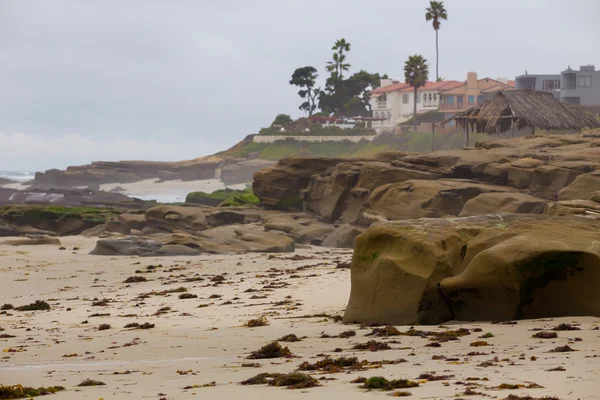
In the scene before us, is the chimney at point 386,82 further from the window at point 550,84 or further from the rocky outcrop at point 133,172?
the window at point 550,84

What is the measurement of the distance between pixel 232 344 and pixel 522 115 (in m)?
37.5

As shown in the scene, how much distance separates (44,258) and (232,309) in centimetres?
1274

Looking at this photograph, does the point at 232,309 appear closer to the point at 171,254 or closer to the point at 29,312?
the point at 29,312

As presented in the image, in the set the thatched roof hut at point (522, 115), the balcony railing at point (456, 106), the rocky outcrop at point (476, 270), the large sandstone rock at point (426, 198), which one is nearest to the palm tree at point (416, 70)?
the balcony railing at point (456, 106)

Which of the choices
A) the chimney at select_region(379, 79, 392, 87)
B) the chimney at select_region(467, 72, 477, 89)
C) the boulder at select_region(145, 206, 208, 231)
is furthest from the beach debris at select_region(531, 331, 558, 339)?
the chimney at select_region(379, 79, 392, 87)

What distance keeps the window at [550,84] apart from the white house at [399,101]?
1312cm

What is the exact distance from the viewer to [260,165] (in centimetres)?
9350

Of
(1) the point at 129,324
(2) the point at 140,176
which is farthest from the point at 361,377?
(2) the point at 140,176

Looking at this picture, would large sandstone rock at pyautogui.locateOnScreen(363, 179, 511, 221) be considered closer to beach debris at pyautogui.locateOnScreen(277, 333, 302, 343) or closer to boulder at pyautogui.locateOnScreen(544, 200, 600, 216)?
boulder at pyautogui.locateOnScreen(544, 200, 600, 216)

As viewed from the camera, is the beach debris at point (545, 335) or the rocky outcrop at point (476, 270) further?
the rocky outcrop at point (476, 270)

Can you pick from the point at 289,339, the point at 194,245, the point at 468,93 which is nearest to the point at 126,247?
the point at 194,245

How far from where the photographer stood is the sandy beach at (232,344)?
762 centimetres

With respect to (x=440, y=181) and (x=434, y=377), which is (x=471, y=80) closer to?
(x=440, y=181)

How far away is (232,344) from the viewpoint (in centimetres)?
1099
